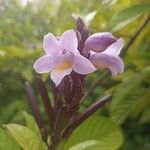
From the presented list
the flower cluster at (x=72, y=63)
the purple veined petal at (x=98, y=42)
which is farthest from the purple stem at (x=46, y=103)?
the purple veined petal at (x=98, y=42)

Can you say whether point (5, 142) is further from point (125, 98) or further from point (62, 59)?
point (125, 98)

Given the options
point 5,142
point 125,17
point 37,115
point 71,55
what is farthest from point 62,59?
point 125,17

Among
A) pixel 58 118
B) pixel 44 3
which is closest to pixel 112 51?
pixel 58 118

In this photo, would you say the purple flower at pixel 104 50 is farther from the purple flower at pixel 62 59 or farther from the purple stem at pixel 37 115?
the purple stem at pixel 37 115

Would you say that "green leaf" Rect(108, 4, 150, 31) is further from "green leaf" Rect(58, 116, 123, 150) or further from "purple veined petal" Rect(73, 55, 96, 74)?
"purple veined petal" Rect(73, 55, 96, 74)

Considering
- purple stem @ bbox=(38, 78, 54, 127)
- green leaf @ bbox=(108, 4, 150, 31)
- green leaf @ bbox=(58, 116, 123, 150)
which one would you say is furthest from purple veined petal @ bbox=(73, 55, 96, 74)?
green leaf @ bbox=(108, 4, 150, 31)

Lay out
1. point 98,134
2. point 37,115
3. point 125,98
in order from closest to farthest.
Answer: point 37,115, point 98,134, point 125,98
